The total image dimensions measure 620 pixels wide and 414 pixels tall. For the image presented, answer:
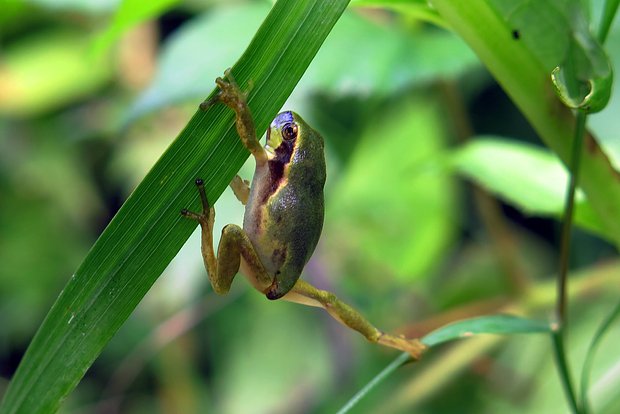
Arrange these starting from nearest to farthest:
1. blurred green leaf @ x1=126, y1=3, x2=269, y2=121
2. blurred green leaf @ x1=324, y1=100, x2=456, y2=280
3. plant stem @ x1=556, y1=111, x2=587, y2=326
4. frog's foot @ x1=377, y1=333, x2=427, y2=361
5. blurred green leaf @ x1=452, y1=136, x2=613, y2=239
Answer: plant stem @ x1=556, y1=111, x2=587, y2=326 → frog's foot @ x1=377, y1=333, x2=427, y2=361 → blurred green leaf @ x1=452, y1=136, x2=613, y2=239 → blurred green leaf @ x1=126, y1=3, x2=269, y2=121 → blurred green leaf @ x1=324, y1=100, x2=456, y2=280

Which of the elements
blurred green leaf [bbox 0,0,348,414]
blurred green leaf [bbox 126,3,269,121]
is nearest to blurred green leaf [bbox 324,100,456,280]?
blurred green leaf [bbox 126,3,269,121]

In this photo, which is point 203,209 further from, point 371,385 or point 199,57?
point 199,57

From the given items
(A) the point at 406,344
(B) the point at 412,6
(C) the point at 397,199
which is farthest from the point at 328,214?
(B) the point at 412,6

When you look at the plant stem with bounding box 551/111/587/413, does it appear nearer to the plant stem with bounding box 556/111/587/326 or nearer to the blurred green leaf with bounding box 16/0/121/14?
the plant stem with bounding box 556/111/587/326

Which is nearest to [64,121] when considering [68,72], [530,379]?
[68,72]

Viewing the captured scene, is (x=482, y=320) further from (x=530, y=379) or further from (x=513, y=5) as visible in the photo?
(x=530, y=379)

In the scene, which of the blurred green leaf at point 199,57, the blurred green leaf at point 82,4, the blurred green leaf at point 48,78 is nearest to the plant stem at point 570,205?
the blurred green leaf at point 199,57

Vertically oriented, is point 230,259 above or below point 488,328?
above

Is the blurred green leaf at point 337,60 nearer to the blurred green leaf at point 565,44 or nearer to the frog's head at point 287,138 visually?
the frog's head at point 287,138
